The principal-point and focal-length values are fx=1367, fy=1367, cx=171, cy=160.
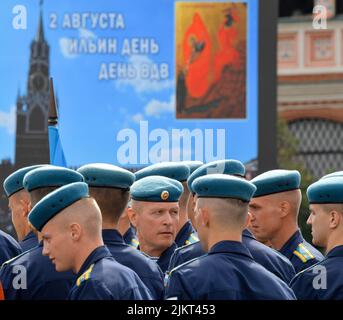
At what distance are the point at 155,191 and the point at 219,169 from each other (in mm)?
502

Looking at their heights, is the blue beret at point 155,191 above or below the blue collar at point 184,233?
above

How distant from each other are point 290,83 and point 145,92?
41.2ft

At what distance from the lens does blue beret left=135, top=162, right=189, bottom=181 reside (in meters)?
9.02

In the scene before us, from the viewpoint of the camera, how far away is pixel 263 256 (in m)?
7.32

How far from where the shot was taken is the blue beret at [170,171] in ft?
29.6

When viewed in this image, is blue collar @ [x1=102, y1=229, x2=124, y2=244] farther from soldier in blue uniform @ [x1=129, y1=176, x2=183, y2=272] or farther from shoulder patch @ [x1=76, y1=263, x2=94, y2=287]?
shoulder patch @ [x1=76, y1=263, x2=94, y2=287]

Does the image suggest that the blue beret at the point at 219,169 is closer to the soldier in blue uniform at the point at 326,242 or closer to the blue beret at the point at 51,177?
the soldier in blue uniform at the point at 326,242

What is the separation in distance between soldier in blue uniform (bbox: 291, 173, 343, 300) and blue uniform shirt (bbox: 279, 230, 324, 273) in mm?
778

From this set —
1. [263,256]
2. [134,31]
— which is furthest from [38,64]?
[263,256]

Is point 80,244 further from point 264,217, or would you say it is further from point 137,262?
point 264,217

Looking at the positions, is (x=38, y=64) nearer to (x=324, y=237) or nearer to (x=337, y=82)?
(x=324, y=237)

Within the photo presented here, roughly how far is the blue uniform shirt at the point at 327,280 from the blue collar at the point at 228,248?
0.58 metres

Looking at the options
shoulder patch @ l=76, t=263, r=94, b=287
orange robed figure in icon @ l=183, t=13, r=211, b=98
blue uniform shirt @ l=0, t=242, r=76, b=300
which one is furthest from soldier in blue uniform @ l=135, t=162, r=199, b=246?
orange robed figure in icon @ l=183, t=13, r=211, b=98

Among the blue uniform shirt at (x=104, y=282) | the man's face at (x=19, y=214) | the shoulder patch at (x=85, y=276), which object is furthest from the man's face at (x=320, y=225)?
the man's face at (x=19, y=214)
